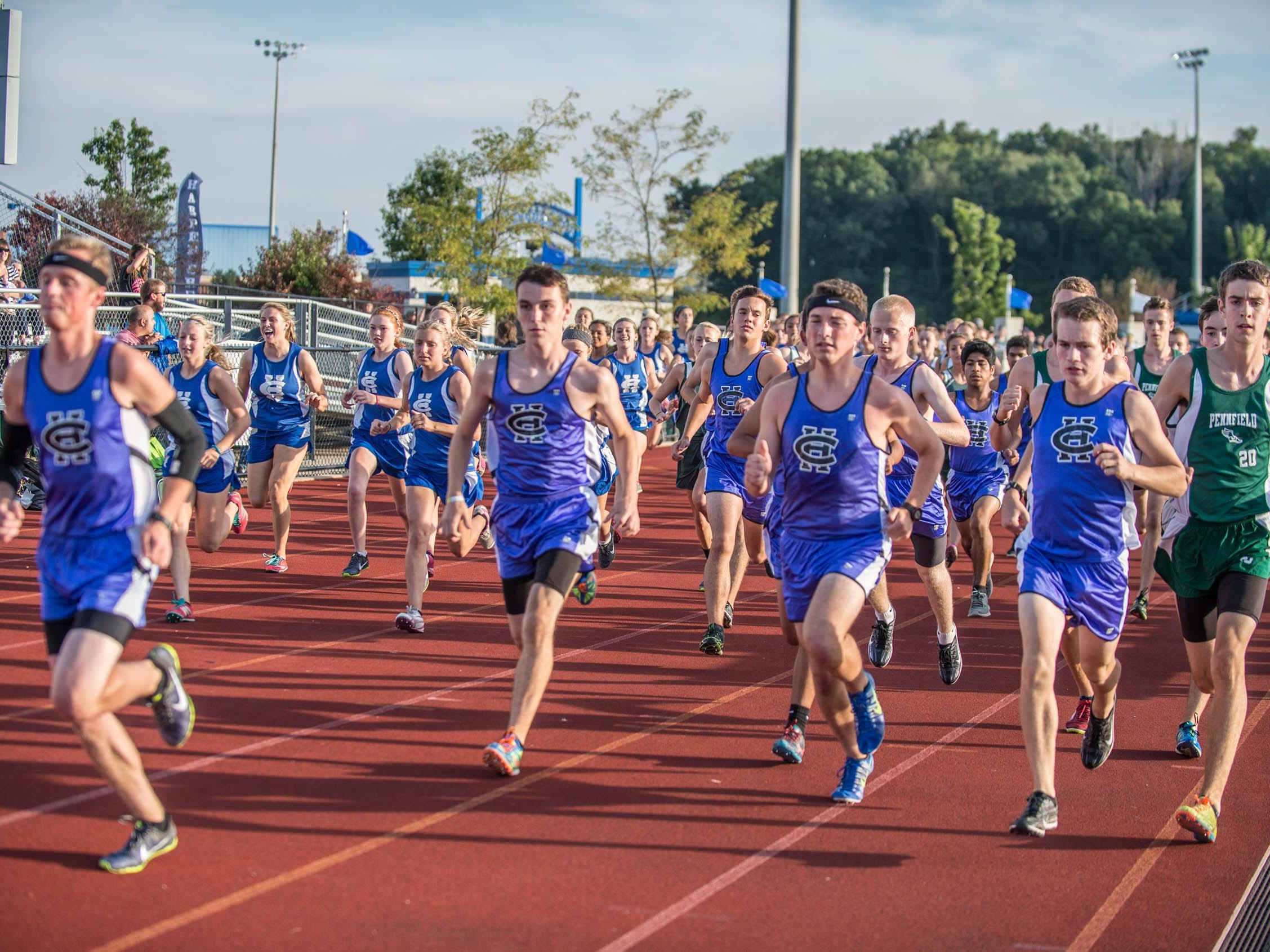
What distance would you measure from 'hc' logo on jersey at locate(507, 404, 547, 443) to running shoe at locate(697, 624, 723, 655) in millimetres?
2815

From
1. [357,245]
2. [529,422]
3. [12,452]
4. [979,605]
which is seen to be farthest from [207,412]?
[357,245]

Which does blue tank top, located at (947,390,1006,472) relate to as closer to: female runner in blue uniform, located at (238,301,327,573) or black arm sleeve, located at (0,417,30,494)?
female runner in blue uniform, located at (238,301,327,573)

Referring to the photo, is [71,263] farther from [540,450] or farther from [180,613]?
[180,613]

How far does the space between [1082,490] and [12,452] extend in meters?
4.21

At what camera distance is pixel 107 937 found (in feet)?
12.9

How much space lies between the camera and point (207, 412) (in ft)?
30.1

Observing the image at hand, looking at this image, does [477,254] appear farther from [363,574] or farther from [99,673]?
[99,673]

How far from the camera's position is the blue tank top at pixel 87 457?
14.8 feet

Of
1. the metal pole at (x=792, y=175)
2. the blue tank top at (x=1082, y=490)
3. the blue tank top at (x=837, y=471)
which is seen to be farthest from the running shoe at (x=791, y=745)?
the metal pole at (x=792, y=175)

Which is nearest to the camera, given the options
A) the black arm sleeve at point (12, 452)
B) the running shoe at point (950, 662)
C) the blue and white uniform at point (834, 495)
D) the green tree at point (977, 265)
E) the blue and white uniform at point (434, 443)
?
the black arm sleeve at point (12, 452)

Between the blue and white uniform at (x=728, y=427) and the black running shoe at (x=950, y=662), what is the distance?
1.50m

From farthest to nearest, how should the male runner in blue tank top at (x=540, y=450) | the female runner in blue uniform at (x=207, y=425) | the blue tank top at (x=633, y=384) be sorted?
the blue tank top at (x=633, y=384) → the female runner in blue uniform at (x=207, y=425) → the male runner in blue tank top at (x=540, y=450)

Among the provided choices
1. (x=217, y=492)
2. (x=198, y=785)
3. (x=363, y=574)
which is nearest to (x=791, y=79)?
(x=363, y=574)

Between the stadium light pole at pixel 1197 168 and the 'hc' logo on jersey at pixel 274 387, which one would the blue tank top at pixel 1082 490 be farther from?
the stadium light pole at pixel 1197 168
